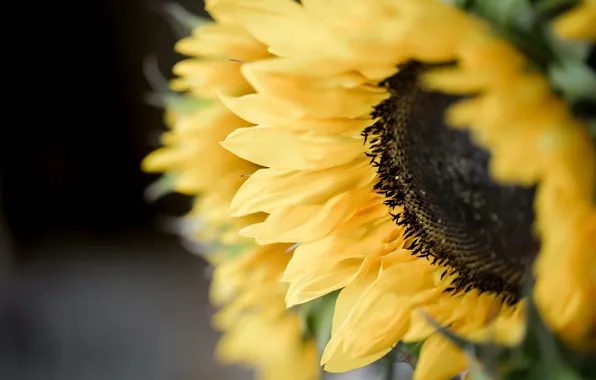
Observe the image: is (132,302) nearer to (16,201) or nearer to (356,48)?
(16,201)

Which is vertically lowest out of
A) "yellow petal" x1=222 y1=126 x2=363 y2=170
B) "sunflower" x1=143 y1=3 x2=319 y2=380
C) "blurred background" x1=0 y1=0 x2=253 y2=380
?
"blurred background" x1=0 y1=0 x2=253 y2=380

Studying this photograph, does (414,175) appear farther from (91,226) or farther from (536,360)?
(91,226)

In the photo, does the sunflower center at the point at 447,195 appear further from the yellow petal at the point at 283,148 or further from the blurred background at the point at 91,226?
the blurred background at the point at 91,226

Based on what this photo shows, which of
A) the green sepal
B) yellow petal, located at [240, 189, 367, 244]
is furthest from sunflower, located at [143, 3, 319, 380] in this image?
the green sepal

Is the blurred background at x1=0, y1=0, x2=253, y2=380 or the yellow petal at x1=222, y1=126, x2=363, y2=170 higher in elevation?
the yellow petal at x1=222, y1=126, x2=363, y2=170

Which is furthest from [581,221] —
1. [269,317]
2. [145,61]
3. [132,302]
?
[132,302]

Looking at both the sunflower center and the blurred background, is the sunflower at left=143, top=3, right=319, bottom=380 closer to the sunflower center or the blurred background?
the sunflower center

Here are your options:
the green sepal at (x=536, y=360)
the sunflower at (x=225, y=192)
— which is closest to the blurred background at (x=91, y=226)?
the sunflower at (x=225, y=192)
